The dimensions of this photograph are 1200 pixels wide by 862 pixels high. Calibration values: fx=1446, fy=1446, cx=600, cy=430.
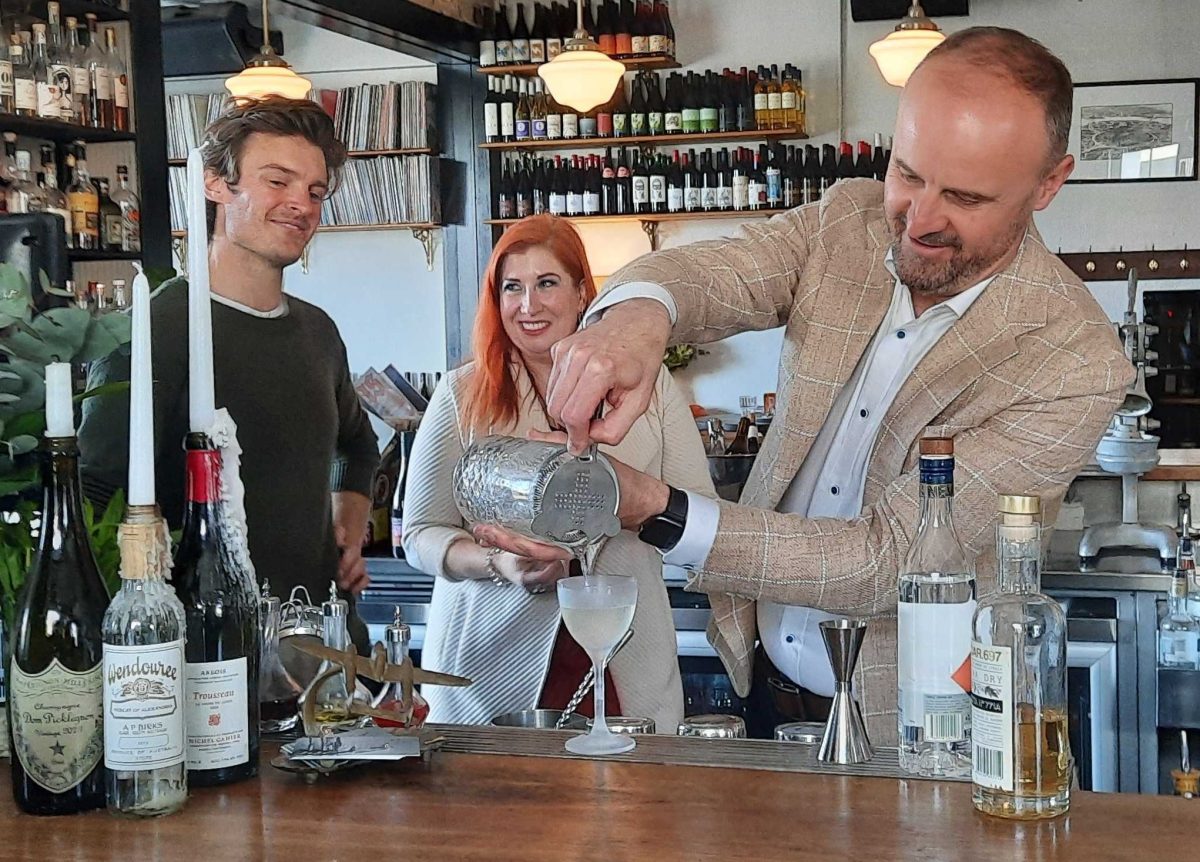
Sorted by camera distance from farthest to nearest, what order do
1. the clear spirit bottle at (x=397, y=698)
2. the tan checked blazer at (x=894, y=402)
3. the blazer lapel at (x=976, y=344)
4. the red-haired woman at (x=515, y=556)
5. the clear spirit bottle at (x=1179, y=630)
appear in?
the clear spirit bottle at (x=1179, y=630) < the red-haired woman at (x=515, y=556) < the blazer lapel at (x=976, y=344) < the tan checked blazer at (x=894, y=402) < the clear spirit bottle at (x=397, y=698)

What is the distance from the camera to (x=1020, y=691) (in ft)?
4.10

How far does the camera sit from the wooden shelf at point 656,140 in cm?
713

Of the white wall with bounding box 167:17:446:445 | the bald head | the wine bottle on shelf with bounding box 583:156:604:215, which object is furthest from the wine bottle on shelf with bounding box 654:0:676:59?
the bald head

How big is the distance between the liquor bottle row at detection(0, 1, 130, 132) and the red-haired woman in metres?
2.04

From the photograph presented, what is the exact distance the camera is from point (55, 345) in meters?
1.42

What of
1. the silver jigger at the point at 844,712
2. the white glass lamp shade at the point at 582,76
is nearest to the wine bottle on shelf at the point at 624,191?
the white glass lamp shade at the point at 582,76

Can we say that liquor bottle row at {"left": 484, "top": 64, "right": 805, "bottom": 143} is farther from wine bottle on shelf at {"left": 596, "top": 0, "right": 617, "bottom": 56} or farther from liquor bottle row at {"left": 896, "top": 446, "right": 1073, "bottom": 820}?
liquor bottle row at {"left": 896, "top": 446, "right": 1073, "bottom": 820}

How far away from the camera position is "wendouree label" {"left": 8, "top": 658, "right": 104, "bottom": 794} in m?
1.30

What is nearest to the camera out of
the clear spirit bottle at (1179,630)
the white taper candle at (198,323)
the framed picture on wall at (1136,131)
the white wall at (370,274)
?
the white taper candle at (198,323)

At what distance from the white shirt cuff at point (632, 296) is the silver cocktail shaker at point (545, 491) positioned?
28 centimetres

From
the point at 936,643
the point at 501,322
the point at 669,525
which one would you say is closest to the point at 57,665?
the point at 669,525

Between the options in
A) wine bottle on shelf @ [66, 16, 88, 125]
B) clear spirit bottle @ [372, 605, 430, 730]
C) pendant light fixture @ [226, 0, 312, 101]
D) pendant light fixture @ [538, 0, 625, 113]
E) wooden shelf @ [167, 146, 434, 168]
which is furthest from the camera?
wooden shelf @ [167, 146, 434, 168]

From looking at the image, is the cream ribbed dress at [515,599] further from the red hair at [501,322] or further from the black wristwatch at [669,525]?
the black wristwatch at [669,525]

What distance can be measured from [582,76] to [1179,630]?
10.6ft
